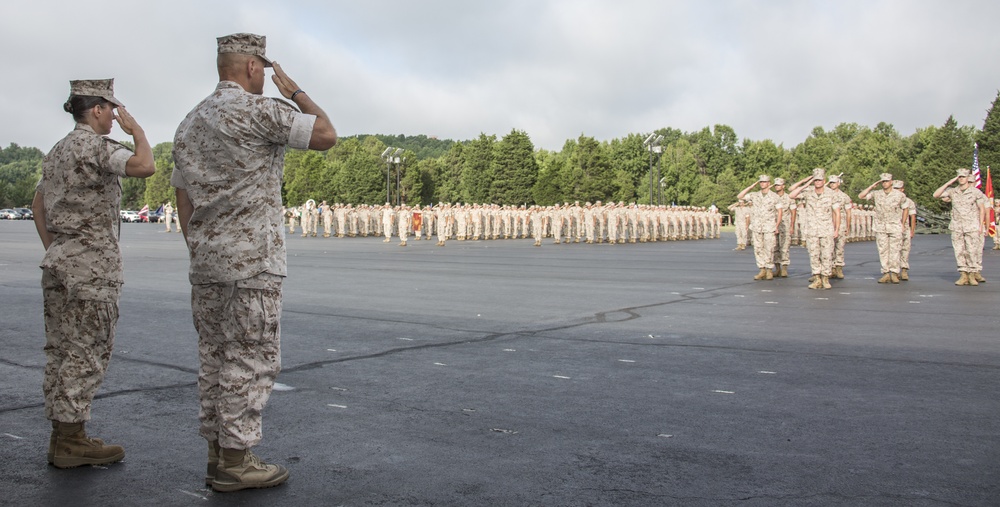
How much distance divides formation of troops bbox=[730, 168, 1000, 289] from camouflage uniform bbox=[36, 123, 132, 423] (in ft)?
45.1

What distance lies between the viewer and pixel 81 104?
199 inches

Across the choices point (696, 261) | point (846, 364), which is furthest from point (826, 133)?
point (846, 364)

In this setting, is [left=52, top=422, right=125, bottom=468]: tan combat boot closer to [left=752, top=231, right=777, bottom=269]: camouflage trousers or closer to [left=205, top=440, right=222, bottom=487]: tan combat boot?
[left=205, top=440, right=222, bottom=487]: tan combat boot

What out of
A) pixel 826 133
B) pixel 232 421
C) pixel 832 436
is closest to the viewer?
pixel 232 421

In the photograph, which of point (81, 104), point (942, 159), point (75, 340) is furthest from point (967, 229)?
point (942, 159)

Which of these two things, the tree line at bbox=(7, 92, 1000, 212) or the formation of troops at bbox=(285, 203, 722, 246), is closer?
the formation of troops at bbox=(285, 203, 722, 246)

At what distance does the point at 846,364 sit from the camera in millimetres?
7953

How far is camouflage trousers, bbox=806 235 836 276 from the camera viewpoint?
16.4m

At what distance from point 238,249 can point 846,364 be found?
18.9 feet

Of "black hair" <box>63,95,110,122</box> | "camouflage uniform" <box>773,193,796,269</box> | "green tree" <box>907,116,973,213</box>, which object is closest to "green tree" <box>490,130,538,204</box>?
"green tree" <box>907,116,973,213</box>

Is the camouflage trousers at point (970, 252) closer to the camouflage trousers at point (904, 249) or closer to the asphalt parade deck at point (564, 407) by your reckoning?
the camouflage trousers at point (904, 249)

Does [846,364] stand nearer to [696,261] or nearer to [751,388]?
[751,388]

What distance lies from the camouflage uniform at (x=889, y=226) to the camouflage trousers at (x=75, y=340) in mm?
15868

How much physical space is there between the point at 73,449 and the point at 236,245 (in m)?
1.53
